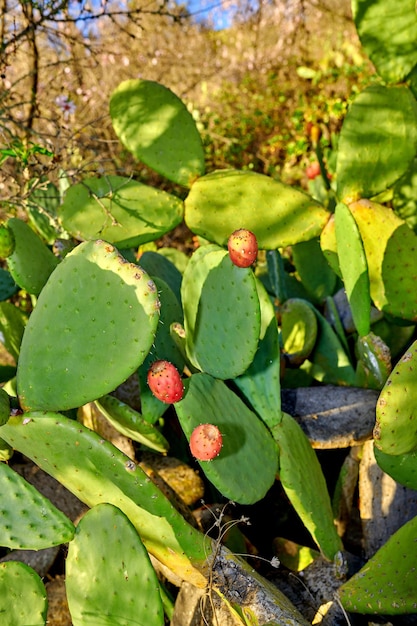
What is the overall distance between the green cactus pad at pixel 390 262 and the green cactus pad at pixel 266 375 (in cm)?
52

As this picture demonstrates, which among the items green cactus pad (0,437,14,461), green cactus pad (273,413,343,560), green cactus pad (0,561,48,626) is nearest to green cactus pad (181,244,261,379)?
green cactus pad (273,413,343,560)

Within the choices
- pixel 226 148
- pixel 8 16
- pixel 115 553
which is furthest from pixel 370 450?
pixel 226 148

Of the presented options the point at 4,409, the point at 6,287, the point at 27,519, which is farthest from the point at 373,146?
the point at 27,519

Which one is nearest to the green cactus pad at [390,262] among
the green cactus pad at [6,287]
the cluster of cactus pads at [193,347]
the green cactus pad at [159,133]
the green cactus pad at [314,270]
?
the cluster of cactus pads at [193,347]

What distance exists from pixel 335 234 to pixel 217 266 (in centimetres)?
56

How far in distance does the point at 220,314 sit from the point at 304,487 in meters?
0.46

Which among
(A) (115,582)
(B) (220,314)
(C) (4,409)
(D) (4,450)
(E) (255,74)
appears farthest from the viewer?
(E) (255,74)

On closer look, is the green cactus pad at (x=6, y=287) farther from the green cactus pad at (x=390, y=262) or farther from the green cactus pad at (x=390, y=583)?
the green cactus pad at (x=390, y=583)

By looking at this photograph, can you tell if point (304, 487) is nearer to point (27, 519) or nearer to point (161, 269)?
point (27, 519)

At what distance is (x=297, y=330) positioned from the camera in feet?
6.95

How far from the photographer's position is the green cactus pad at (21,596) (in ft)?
3.78

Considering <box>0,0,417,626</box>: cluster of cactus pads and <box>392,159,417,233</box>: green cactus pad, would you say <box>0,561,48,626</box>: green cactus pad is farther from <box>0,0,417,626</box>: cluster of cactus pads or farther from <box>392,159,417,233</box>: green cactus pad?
<box>392,159,417,233</box>: green cactus pad

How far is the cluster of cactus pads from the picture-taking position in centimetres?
118

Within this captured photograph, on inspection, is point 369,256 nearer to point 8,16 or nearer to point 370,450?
point 370,450
